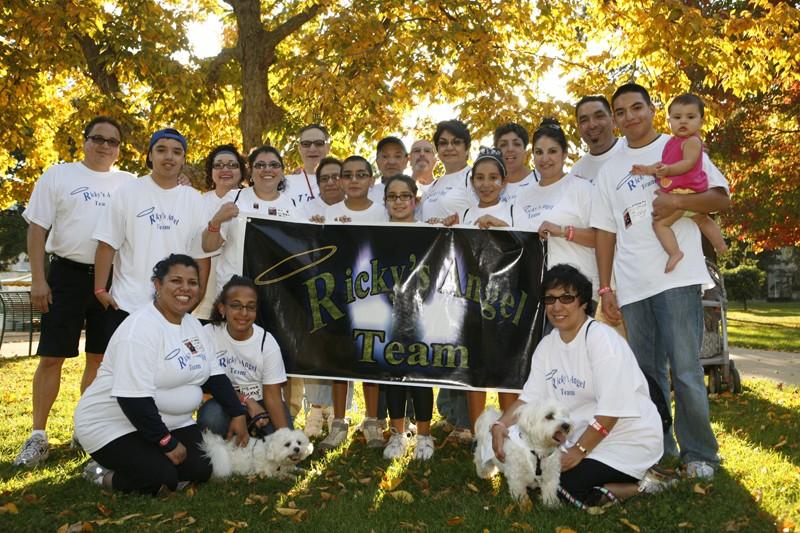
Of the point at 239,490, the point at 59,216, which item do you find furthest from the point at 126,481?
the point at 59,216

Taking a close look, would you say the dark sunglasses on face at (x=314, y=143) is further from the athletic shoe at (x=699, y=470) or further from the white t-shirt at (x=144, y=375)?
the athletic shoe at (x=699, y=470)

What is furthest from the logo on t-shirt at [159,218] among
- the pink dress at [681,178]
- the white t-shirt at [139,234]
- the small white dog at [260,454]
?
the pink dress at [681,178]

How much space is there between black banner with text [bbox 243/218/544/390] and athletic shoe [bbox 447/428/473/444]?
0.71 m

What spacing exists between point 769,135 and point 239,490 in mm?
16729

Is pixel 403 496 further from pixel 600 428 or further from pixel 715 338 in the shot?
pixel 715 338

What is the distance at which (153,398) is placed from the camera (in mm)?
4664

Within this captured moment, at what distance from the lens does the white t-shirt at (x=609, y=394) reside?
4281 millimetres

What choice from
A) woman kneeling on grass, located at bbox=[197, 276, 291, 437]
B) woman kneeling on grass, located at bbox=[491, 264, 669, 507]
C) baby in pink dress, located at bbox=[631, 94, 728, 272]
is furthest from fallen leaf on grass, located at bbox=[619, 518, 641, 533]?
woman kneeling on grass, located at bbox=[197, 276, 291, 437]

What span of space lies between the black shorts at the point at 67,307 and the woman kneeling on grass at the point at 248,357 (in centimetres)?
107

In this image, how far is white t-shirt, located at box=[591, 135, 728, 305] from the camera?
4895 mm

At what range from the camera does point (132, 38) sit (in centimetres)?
1091

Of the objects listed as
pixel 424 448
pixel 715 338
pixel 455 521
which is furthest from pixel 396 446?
pixel 715 338

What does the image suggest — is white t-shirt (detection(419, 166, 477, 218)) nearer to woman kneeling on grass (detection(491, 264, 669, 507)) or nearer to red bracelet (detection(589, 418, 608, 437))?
woman kneeling on grass (detection(491, 264, 669, 507))

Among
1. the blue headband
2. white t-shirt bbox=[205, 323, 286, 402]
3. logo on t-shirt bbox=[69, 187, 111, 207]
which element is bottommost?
white t-shirt bbox=[205, 323, 286, 402]
